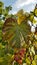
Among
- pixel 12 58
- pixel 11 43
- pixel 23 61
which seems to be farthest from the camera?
pixel 23 61

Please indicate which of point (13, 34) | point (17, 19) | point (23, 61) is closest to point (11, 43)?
point (13, 34)

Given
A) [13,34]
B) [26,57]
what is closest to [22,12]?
[13,34]

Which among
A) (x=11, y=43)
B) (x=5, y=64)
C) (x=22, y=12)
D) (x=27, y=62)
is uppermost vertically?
(x=22, y=12)

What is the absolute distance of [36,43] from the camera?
5.45 ft

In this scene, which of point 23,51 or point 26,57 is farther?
point 26,57

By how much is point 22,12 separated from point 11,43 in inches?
9.8

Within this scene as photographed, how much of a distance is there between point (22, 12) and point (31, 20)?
72mm

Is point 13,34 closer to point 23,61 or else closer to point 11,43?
point 11,43

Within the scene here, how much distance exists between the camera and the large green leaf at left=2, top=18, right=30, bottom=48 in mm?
1348

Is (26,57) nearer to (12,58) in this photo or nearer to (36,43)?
(36,43)

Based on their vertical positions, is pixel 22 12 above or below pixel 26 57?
above

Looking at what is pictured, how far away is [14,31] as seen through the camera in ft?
4.48

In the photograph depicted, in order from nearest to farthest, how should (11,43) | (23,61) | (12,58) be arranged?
(11,43), (12,58), (23,61)

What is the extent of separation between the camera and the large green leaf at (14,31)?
1348mm
